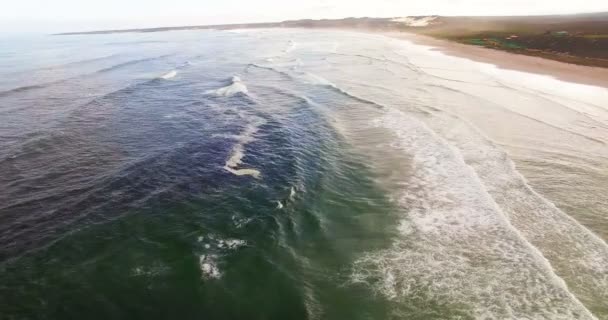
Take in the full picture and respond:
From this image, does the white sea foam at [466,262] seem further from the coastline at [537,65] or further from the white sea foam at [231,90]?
the coastline at [537,65]

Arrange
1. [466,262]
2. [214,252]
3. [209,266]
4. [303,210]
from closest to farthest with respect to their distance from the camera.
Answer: [209,266] → [466,262] → [214,252] → [303,210]

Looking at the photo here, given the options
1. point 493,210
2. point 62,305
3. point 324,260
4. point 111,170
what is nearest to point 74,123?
point 111,170

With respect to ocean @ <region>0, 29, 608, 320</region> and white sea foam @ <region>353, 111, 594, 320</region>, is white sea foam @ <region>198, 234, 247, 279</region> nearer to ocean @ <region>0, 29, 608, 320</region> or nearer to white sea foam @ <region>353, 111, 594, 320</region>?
ocean @ <region>0, 29, 608, 320</region>

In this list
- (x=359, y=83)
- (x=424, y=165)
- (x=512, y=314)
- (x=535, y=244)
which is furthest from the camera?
(x=359, y=83)

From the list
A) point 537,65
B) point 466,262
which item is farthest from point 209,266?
point 537,65

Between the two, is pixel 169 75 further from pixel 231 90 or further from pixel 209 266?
pixel 209 266

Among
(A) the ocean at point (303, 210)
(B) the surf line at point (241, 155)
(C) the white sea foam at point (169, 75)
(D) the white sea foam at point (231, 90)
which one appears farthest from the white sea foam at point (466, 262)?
(C) the white sea foam at point (169, 75)

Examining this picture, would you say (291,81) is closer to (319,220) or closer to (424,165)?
(424,165)

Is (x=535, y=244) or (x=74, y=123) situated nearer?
(x=535, y=244)
